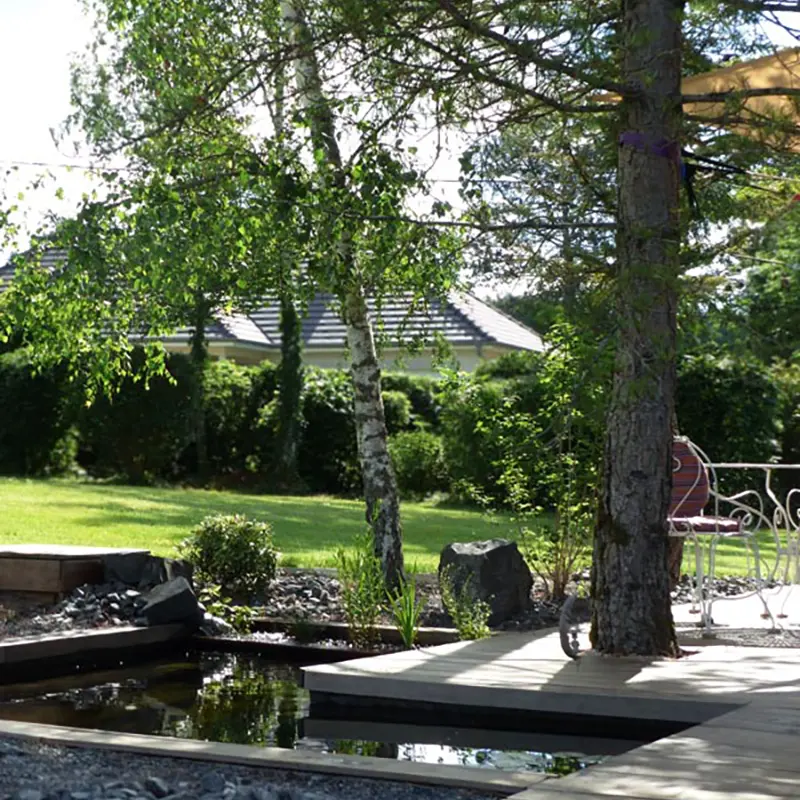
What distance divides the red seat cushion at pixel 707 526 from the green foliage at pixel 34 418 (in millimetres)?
12335

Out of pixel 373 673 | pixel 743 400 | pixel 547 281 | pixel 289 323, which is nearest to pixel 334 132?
pixel 547 281

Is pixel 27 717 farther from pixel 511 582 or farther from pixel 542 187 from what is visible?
pixel 542 187

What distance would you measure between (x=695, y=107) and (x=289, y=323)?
12484mm

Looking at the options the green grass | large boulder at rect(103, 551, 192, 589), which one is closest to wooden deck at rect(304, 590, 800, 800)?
large boulder at rect(103, 551, 192, 589)

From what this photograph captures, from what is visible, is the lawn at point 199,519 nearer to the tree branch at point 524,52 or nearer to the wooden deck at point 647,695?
the wooden deck at point 647,695

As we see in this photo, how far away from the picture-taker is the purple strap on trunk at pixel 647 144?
6.32 m

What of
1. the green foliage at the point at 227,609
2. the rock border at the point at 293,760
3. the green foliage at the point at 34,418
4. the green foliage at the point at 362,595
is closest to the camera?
the rock border at the point at 293,760

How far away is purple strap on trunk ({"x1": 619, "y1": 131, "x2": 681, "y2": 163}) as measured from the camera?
6.32 m

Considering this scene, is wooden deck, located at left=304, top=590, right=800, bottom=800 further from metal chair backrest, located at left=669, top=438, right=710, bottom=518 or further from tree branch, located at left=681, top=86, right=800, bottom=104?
tree branch, located at left=681, top=86, right=800, bottom=104

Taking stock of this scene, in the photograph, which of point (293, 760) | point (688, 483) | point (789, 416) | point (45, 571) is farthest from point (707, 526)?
point (789, 416)

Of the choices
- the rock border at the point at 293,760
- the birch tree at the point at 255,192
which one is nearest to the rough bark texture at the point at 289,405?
the birch tree at the point at 255,192

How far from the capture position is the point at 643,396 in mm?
6312

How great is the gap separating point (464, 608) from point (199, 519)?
7273mm

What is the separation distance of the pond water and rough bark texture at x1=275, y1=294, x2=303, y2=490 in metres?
11.3
